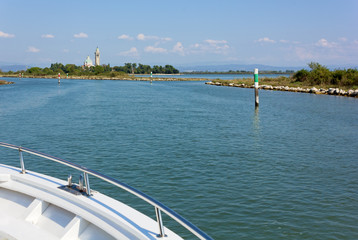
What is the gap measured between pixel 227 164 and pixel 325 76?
192 feet

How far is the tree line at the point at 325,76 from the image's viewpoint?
59.6 meters

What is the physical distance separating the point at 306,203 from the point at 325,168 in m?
4.65

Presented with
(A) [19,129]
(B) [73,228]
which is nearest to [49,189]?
(B) [73,228]

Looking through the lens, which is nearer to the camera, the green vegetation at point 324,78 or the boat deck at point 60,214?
the boat deck at point 60,214

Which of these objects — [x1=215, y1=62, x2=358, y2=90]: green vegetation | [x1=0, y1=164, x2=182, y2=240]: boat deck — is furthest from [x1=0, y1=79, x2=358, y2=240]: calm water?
[x1=215, y1=62, x2=358, y2=90]: green vegetation

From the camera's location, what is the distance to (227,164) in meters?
15.0

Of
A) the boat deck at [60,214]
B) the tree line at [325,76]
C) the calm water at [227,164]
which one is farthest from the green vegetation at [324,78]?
the boat deck at [60,214]

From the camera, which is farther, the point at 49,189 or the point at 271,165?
the point at 271,165

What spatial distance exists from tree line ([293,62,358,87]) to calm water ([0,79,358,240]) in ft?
112

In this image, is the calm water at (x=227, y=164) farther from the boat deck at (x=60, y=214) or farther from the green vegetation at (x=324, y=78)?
the green vegetation at (x=324, y=78)

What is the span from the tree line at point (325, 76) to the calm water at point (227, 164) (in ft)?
112

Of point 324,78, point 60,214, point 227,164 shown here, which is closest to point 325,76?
point 324,78

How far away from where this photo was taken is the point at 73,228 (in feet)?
16.1

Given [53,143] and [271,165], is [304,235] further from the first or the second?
[53,143]
